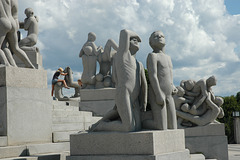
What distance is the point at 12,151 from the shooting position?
26.9ft

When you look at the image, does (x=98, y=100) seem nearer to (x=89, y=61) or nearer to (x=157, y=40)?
(x=89, y=61)

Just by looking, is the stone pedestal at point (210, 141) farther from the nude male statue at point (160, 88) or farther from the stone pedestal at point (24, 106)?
the stone pedestal at point (24, 106)

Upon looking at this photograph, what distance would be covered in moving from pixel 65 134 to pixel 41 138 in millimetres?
669

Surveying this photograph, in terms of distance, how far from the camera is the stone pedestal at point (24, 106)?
8727 millimetres

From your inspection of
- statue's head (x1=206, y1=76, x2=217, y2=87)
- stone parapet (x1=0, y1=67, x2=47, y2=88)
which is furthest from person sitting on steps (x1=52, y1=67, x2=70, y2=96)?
stone parapet (x1=0, y1=67, x2=47, y2=88)

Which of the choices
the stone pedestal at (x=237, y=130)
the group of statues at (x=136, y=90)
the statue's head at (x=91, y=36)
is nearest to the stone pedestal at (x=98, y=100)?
the statue's head at (x=91, y=36)

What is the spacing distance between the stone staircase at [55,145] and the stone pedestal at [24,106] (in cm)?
28

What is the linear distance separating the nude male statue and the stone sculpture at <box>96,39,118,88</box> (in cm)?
597

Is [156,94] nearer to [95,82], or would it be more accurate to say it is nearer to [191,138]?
[191,138]

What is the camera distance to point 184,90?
40.8ft

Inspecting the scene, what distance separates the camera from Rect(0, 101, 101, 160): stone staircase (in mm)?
8102

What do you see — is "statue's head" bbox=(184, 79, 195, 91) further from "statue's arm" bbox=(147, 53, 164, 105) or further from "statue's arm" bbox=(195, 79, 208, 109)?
"statue's arm" bbox=(147, 53, 164, 105)

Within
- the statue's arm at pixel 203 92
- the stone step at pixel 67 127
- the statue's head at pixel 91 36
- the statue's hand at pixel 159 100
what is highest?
the statue's head at pixel 91 36

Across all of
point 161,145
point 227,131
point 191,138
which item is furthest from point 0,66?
point 227,131
